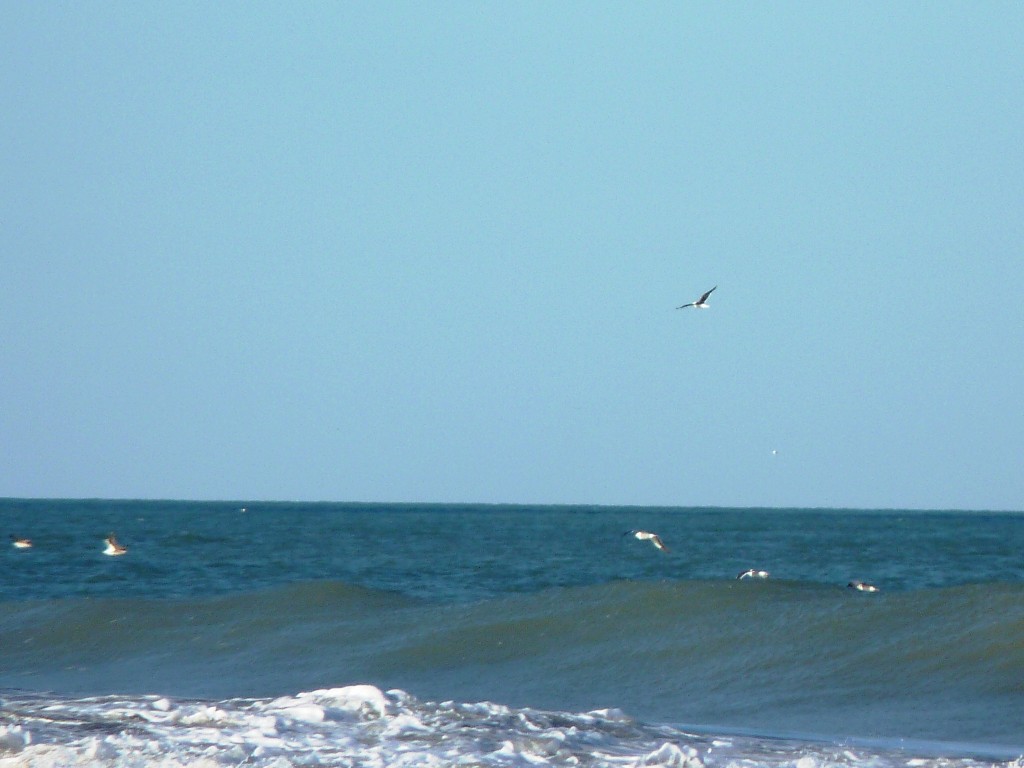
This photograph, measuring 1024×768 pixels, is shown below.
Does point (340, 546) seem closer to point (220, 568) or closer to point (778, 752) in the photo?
point (220, 568)

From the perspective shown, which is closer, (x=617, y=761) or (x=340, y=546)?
(x=617, y=761)

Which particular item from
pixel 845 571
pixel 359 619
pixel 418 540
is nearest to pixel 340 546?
pixel 418 540

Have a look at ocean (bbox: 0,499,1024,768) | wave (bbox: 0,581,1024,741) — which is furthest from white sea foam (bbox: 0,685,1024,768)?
wave (bbox: 0,581,1024,741)

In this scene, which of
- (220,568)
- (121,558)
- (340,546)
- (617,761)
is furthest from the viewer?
(340,546)

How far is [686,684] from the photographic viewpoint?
11.7 meters

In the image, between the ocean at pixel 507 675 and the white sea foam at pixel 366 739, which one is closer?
the white sea foam at pixel 366 739

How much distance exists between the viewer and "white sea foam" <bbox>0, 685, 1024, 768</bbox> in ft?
24.3

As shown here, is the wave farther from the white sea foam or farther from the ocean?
the white sea foam

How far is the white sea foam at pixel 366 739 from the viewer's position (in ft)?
24.3

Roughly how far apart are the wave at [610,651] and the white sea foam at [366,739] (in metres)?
1.45

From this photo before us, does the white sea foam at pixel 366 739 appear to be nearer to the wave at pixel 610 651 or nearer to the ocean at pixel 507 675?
the ocean at pixel 507 675

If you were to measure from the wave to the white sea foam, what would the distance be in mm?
1447

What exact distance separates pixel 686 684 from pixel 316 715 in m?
4.21

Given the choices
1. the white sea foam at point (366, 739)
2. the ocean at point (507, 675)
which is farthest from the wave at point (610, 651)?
the white sea foam at point (366, 739)
